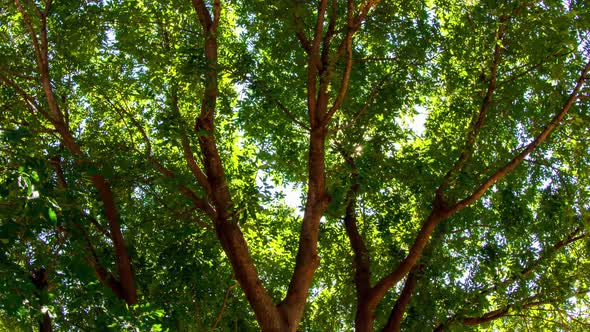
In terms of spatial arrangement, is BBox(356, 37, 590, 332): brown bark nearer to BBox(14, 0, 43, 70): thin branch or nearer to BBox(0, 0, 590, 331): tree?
BBox(0, 0, 590, 331): tree

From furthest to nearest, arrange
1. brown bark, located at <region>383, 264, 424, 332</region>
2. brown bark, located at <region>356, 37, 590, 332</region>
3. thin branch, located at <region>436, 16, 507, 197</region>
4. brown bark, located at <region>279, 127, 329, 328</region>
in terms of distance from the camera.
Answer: brown bark, located at <region>383, 264, 424, 332</region> < thin branch, located at <region>436, 16, 507, 197</region> < brown bark, located at <region>356, 37, 590, 332</region> < brown bark, located at <region>279, 127, 329, 328</region>

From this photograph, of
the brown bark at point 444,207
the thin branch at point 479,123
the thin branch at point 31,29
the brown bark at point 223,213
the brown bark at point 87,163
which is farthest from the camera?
the thin branch at point 479,123

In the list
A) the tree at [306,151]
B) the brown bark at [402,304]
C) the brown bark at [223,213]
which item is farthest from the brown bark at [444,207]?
the brown bark at [223,213]

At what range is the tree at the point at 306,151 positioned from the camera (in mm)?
7840

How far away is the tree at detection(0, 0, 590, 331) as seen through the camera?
25.7ft

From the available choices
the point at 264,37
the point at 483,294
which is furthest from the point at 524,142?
the point at 264,37

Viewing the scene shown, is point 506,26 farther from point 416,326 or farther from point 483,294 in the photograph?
point 416,326

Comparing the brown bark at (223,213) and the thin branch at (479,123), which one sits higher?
the thin branch at (479,123)

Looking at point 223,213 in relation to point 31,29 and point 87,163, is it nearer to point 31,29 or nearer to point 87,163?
point 87,163

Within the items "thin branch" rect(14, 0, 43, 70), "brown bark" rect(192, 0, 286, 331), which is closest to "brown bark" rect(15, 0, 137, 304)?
"thin branch" rect(14, 0, 43, 70)

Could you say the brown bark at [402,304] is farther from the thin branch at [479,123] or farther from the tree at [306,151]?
the thin branch at [479,123]

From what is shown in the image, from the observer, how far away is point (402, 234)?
1127cm

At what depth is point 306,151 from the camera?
10.5 m

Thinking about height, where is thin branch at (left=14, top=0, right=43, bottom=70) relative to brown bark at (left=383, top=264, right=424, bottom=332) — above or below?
above
